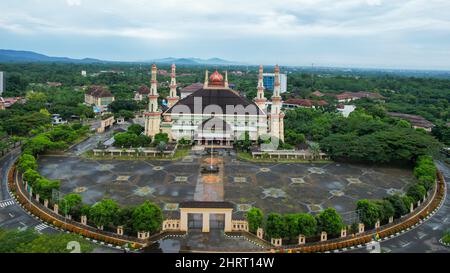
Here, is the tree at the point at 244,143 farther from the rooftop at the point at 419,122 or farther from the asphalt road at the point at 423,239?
the rooftop at the point at 419,122

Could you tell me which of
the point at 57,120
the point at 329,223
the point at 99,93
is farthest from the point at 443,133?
the point at 99,93

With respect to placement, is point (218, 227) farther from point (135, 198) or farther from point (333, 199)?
point (333, 199)

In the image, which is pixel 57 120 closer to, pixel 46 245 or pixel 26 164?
pixel 26 164

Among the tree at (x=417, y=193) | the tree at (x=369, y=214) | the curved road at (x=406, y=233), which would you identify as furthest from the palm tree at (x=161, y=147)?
the tree at (x=417, y=193)

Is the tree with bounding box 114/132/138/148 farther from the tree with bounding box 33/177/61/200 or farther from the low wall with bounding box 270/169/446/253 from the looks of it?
the low wall with bounding box 270/169/446/253

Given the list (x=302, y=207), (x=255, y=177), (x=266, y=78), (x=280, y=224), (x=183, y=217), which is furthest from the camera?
(x=266, y=78)

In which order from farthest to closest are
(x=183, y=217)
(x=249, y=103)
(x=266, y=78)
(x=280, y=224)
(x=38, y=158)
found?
(x=266, y=78)
(x=249, y=103)
(x=38, y=158)
(x=183, y=217)
(x=280, y=224)

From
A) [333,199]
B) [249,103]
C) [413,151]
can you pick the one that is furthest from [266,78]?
[333,199]

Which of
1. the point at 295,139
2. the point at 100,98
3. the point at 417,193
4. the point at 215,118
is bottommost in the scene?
the point at 417,193

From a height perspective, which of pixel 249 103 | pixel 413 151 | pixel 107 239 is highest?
pixel 249 103
